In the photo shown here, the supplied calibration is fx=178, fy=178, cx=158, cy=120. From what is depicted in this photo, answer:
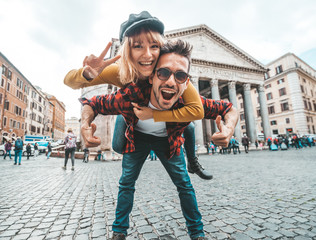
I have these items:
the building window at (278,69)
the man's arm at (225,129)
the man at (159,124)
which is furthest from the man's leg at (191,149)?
the building window at (278,69)

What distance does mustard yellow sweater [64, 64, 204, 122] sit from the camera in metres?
1.40

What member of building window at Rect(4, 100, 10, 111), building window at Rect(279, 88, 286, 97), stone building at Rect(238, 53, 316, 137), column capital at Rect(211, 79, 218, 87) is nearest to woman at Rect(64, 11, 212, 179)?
column capital at Rect(211, 79, 218, 87)

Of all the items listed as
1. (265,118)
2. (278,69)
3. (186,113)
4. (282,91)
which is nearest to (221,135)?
(186,113)

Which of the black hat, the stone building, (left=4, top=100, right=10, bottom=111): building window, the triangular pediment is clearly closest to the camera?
the black hat

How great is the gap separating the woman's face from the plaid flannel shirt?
0.13 metres

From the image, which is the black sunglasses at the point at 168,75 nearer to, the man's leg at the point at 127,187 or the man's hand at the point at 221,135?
the man's hand at the point at 221,135

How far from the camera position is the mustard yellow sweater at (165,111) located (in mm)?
1397

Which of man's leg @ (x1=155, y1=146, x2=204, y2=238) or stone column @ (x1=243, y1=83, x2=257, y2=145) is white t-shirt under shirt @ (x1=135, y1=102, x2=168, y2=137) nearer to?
man's leg @ (x1=155, y1=146, x2=204, y2=238)

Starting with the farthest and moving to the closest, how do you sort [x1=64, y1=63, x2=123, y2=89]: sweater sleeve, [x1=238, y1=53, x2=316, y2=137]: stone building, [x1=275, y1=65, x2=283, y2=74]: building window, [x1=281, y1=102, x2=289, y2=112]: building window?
1. [x1=275, y1=65, x2=283, y2=74]: building window
2. [x1=281, y1=102, x2=289, y2=112]: building window
3. [x1=238, y1=53, x2=316, y2=137]: stone building
4. [x1=64, y1=63, x2=123, y2=89]: sweater sleeve

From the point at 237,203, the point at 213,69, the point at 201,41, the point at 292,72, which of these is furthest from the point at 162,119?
the point at 292,72

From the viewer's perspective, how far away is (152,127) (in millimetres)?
1722

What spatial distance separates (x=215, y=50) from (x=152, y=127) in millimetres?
28476

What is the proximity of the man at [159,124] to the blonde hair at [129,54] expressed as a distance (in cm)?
7

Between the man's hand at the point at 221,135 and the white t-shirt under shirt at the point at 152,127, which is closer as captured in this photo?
the man's hand at the point at 221,135
